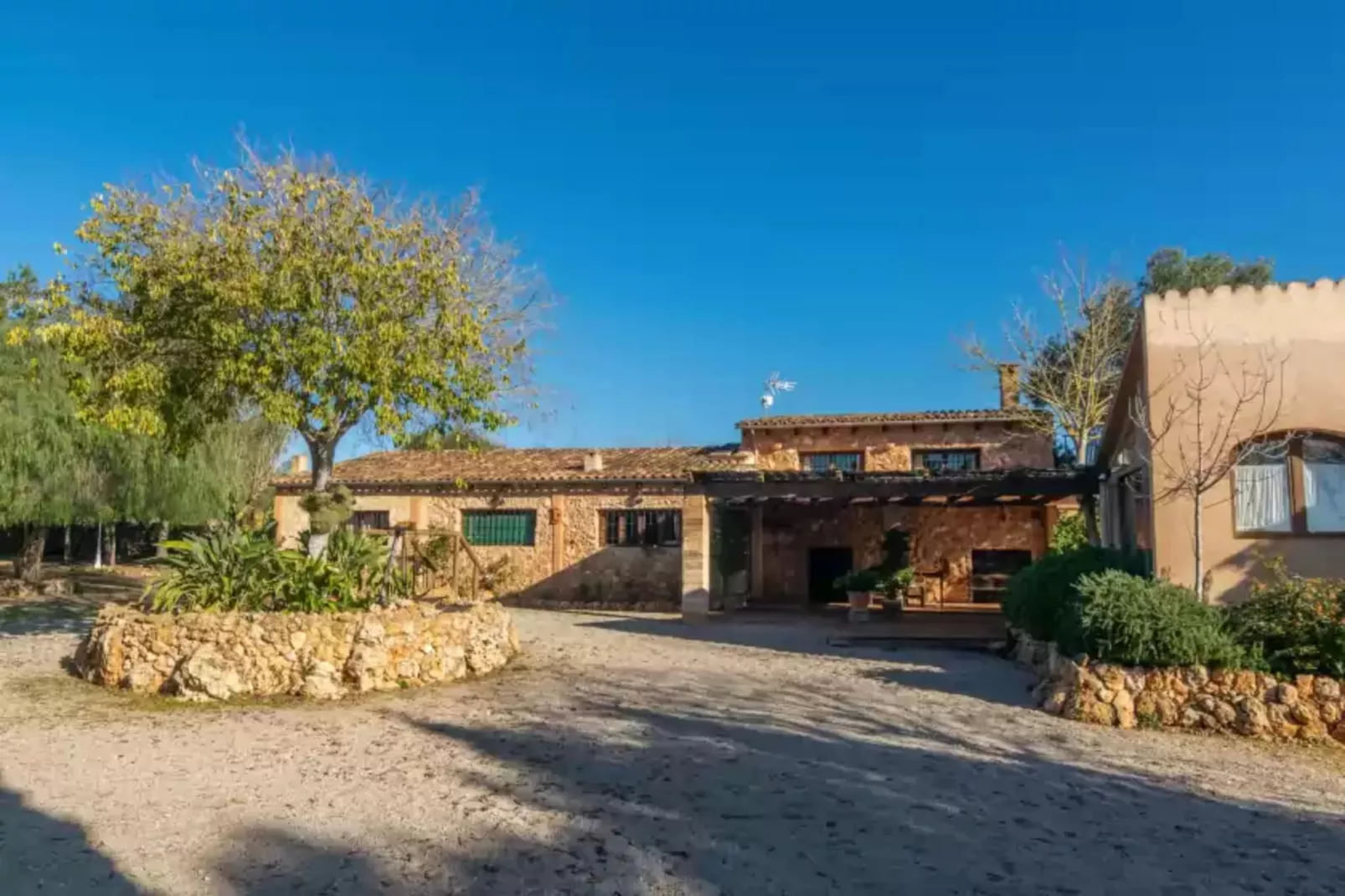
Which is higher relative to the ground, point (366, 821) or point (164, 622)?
point (164, 622)

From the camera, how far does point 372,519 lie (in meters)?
25.3

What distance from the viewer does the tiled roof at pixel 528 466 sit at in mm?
23672

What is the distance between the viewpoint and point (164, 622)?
10.2 metres

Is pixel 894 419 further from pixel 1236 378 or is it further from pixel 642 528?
pixel 1236 378

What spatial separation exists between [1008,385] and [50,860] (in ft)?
83.0

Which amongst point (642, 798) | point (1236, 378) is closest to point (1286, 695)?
point (1236, 378)

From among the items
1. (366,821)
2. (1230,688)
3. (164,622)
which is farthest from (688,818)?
(164,622)

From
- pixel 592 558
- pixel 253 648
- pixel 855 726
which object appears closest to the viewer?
pixel 855 726

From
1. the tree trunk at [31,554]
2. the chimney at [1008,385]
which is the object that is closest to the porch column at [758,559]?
the chimney at [1008,385]

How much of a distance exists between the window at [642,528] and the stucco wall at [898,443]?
3548mm

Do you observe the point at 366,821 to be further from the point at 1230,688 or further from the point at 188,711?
the point at 1230,688

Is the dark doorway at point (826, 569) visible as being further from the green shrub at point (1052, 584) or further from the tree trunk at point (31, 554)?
the tree trunk at point (31, 554)

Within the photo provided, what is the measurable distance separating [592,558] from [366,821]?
698 inches

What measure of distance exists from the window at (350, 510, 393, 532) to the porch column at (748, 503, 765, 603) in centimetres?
987
